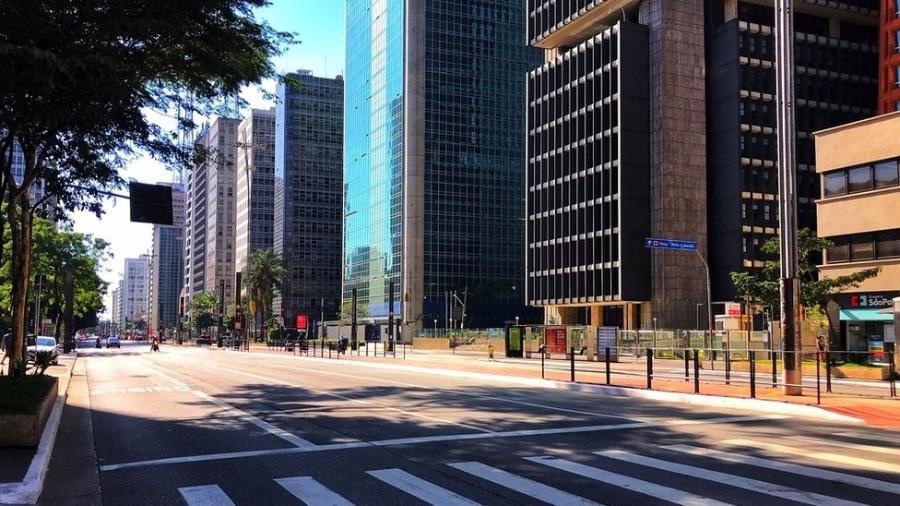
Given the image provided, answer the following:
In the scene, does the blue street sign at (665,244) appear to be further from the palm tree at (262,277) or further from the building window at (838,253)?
the palm tree at (262,277)

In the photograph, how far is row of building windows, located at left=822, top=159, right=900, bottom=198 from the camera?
3906cm

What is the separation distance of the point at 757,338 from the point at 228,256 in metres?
169

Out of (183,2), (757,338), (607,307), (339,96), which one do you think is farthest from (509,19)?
(183,2)

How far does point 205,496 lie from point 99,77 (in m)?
5.92

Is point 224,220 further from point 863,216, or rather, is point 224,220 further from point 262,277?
point 863,216

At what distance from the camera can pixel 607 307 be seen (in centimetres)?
8425

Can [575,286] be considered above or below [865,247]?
below

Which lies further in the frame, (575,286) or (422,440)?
Result: (575,286)

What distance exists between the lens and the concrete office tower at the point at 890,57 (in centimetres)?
6125

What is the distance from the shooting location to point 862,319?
4206cm

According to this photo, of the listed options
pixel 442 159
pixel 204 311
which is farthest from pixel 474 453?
pixel 204 311

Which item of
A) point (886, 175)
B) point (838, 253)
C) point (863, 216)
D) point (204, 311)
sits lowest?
point (204, 311)

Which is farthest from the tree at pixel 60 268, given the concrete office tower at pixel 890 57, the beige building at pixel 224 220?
the beige building at pixel 224 220

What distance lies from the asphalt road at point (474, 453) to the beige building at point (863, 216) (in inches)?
1101
